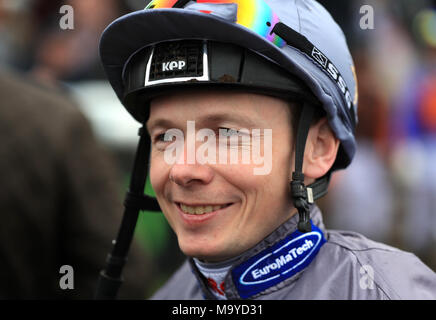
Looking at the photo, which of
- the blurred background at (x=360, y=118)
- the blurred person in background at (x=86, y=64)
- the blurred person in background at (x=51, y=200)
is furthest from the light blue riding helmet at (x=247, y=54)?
the blurred person in background at (x=86, y=64)

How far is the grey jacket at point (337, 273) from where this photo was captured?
94.2 inches

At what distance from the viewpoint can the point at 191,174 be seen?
2.44 metres

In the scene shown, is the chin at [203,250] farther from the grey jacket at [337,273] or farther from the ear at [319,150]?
the ear at [319,150]

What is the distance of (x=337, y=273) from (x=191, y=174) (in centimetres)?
68

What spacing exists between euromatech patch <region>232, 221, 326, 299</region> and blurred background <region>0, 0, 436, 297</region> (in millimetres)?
3433

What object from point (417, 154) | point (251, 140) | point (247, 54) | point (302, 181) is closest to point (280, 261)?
point (302, 181)

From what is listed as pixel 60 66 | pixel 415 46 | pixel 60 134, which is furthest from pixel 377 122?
pixel 60 134

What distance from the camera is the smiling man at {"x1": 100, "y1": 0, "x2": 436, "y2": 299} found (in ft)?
7.98

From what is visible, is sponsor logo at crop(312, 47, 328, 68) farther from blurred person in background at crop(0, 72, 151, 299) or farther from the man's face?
blurred person in background at crop(0, 72, 151, 299)

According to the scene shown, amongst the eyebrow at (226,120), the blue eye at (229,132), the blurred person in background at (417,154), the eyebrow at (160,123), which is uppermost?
the eyebrow at (226,120)

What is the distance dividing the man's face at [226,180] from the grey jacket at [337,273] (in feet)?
0.30

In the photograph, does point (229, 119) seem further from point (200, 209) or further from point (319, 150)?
point (319, 150)

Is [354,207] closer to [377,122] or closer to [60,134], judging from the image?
[377,122]
